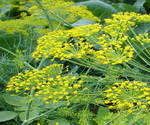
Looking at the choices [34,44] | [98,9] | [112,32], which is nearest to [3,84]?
[34,44]

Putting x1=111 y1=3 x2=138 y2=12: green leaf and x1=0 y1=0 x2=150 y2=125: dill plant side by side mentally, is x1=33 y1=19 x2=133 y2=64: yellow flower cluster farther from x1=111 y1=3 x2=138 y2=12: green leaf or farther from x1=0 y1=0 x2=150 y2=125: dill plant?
x1=111 y1=3 x2=138 y2=12: green leaf

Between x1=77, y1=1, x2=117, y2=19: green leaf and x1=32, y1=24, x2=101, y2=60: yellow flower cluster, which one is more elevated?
x1=32, y1=24, x2=101, y2=60: yellow flower cluster

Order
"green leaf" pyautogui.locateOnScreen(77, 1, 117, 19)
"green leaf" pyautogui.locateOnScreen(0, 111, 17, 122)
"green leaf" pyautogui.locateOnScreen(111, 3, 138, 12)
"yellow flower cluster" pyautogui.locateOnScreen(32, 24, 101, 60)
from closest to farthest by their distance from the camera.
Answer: "yellow flower cluster" pyautogui.locateOnScreen(32, 24, 101, 60)
"green leaf" pyautogui.locateOnScreen(0, 111, 17, 122)
"green leaf" pyautogui.locateOnScreen(77, 1, 117, 19)
"green leaf" pyautogui.locateOnScreen(111, 3, 138, 12)

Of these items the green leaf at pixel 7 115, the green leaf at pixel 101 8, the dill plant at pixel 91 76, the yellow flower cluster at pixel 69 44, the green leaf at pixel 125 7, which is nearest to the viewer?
the dill plant at pixel 91 76

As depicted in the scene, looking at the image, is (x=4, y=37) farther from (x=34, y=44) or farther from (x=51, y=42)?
(x=51, y=42)

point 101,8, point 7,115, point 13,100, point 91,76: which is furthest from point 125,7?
point 91,76

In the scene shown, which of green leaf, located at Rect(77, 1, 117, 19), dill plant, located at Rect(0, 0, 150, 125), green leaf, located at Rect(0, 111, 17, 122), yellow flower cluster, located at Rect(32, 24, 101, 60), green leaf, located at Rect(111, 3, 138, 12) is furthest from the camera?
green leaf, located at Rect(111, 3, 138, 12)

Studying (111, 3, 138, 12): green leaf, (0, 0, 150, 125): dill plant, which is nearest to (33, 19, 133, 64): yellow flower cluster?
(0, 0, 150, 125): dill plant

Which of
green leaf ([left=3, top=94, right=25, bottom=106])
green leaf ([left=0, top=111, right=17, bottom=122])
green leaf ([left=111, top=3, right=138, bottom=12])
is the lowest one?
green leaf ([left=0, top=111, right=17, bottom=122])

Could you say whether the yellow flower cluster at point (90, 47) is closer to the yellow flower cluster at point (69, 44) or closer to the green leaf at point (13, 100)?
the yellow flower cluster at point (69, 44)

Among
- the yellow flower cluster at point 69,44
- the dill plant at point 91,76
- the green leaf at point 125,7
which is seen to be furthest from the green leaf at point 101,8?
the yellow flower cluster at point 69,44

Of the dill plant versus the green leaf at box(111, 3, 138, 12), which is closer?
the dill plant

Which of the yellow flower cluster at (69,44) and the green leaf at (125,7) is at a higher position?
the yellow flower cluster at (69,44)

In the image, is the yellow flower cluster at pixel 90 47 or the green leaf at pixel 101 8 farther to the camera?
the green leaf at pixel 101 8
